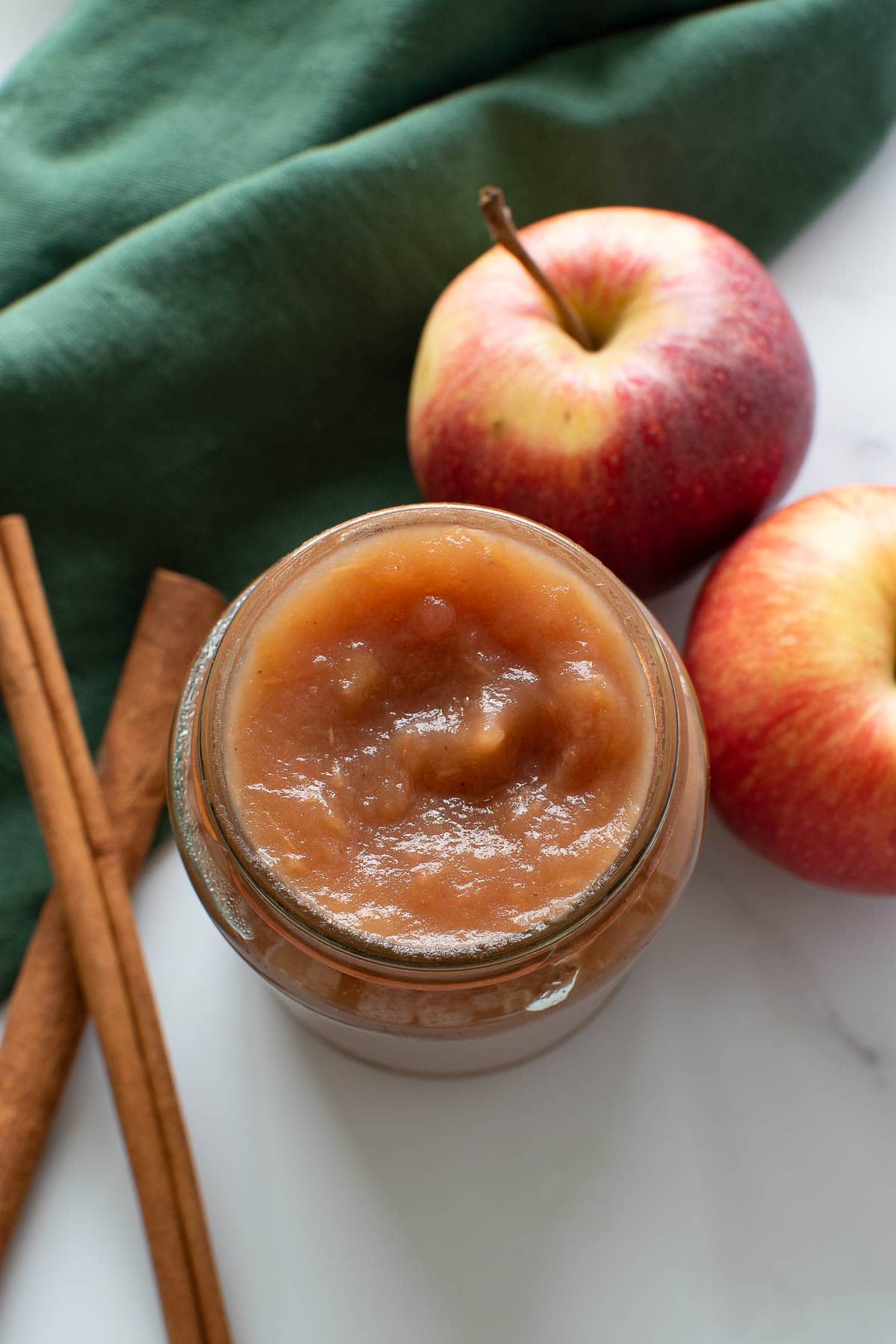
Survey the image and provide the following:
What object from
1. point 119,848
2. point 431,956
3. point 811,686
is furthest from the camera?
point 119,848

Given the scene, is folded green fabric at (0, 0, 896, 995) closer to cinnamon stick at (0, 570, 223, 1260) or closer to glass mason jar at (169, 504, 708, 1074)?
cinnamon stick at (0, 570, 223, 1260)

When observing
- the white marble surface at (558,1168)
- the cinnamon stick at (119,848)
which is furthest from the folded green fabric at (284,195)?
the white marble surface at (558,1168)

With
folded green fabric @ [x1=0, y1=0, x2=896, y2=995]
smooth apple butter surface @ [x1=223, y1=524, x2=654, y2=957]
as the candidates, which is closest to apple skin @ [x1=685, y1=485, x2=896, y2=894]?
smooth apple butter surface @ [x1=223, y1=524, x2=654, y2=957]

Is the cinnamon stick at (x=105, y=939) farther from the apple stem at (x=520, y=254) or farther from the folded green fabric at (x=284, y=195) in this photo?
the apple stem at (x=520, y=254)

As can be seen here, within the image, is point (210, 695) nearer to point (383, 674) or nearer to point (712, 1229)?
point (383, 674)

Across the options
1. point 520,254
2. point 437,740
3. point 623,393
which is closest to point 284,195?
point 520,254

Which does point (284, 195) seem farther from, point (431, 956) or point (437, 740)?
point (431, 956)
